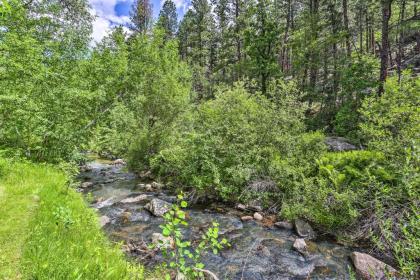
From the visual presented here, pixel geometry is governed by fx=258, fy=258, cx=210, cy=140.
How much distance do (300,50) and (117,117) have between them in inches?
566

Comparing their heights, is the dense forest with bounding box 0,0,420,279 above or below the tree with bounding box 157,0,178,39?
below

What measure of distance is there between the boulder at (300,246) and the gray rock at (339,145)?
6464 mm

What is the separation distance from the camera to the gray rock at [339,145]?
41.2 ft

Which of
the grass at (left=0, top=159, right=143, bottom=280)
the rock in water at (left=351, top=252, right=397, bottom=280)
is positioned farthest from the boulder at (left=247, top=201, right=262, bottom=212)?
the grass at (left=0, top=159, right=143, bottom=280)

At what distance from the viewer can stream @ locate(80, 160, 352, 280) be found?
6191 millimetres

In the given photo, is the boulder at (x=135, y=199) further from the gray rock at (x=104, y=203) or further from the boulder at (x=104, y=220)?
the boulder at (x=104, y=220)

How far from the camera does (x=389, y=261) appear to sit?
6383 mm

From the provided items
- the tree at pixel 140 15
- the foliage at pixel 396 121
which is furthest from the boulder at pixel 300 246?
the tree at pixel 140 15

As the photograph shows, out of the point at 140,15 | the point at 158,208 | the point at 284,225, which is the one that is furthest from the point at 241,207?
the point at 140,15

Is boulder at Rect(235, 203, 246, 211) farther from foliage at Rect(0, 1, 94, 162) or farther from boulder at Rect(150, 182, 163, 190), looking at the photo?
foliage at Rect(0, 1, 94, 162)

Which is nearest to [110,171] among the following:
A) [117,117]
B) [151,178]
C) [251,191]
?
[151,178]

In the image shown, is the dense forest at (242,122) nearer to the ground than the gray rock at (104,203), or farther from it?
farther from it

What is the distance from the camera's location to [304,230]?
26.5 feet

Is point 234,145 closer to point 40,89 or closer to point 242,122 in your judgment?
point 242,122
